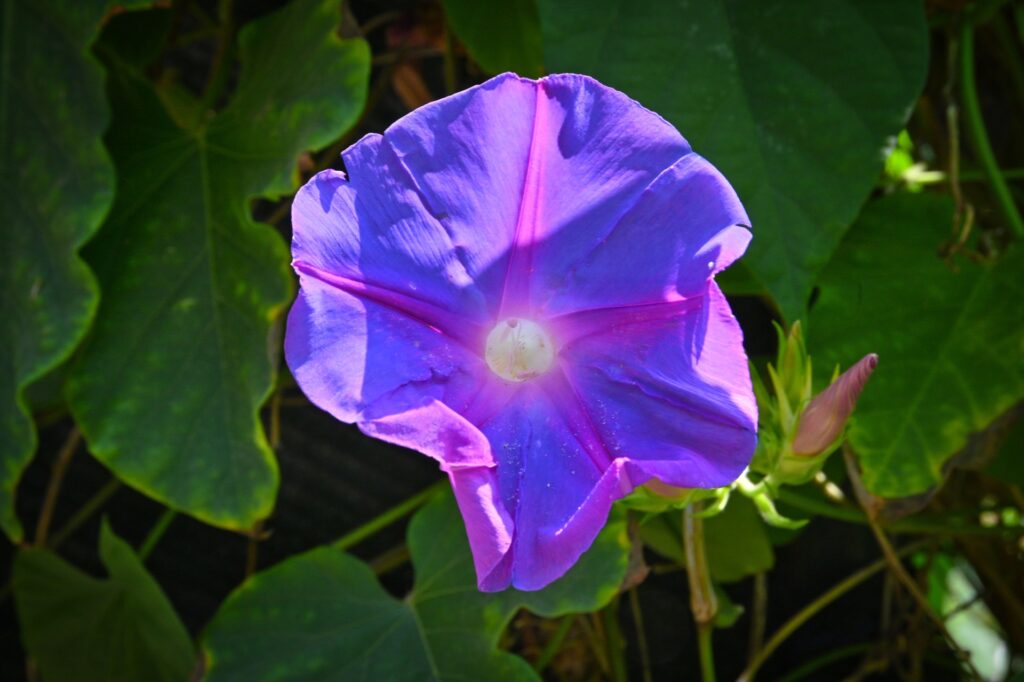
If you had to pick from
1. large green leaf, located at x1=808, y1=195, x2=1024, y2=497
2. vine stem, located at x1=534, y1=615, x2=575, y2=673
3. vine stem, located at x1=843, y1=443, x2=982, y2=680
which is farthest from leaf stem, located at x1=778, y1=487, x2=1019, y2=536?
vine stem, located at x1=534, y1=615, x2=575, y2=673

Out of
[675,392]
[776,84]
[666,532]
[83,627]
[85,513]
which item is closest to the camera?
[675,392]

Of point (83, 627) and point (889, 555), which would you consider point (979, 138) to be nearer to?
point (889, 555)

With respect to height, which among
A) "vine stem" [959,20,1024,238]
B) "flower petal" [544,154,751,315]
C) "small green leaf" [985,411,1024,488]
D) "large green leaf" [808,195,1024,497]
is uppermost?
"flower petal" [544,154,751,315]

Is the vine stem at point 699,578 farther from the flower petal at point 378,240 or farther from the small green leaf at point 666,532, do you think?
the flower petal at point 378,240

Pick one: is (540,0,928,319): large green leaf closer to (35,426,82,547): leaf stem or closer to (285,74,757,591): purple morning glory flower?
(285,74,757,591): purple morning glory flower

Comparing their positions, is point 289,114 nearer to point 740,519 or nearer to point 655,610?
point 740,519

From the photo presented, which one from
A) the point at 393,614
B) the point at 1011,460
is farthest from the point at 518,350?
the point at 1011,460
